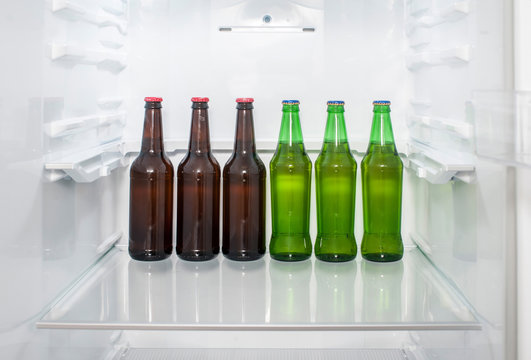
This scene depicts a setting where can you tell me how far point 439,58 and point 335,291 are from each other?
19.3 inches

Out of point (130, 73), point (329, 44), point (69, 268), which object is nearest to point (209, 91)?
point (130, 73)

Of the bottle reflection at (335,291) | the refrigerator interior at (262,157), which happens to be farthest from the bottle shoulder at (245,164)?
the bottle reflection at (335,291)

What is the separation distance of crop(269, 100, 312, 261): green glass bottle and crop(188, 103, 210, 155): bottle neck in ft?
0.51

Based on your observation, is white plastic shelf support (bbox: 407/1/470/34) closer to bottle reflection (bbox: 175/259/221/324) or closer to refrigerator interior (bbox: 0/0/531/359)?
refrigerator interior (bbox: 0/0/531/359)

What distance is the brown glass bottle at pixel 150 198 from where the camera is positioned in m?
1.23

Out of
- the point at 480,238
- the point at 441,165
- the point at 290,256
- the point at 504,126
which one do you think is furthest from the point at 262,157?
the point at 504,126

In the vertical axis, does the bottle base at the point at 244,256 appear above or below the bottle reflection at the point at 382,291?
above

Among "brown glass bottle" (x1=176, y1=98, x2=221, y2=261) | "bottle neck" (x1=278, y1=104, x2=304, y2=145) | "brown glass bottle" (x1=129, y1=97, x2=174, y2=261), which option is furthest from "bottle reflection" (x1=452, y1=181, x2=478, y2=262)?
"brown glass bottle" (x1=129, y1=97, x2=174, y2=261)

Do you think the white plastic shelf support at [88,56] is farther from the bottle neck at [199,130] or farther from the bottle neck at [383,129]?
the bottle neck at [383,129]

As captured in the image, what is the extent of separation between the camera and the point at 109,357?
4.37 ft

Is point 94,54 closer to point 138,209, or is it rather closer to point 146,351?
point 138,209

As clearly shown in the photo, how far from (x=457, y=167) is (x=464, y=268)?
176 mm

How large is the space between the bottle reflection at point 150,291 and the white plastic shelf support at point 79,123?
305 mm

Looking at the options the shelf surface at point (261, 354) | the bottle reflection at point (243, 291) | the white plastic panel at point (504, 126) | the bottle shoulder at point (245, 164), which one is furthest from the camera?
the shelf surface at point (261, 354)
